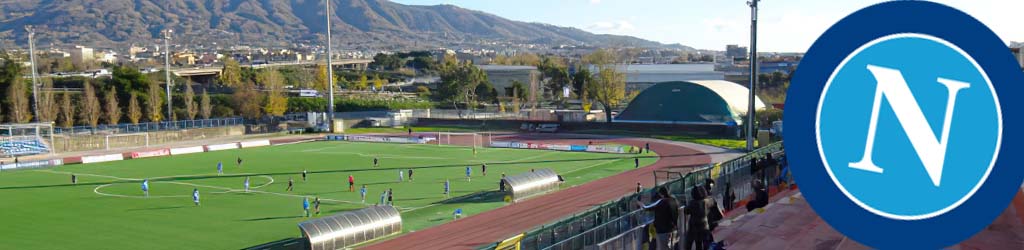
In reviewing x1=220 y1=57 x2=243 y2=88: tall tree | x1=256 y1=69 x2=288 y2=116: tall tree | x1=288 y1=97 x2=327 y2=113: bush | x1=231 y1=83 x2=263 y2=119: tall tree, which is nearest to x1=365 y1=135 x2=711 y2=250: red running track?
x1=256 y1=69 x2=288 y2=116: tall tree

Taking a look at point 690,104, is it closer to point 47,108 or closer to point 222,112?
point 222,112

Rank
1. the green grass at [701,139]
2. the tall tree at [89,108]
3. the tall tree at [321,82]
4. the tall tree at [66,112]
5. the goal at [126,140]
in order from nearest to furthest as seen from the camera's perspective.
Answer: the green grass at [701,139] < the goal at [126,140] < the tall tree at [66,112] < the tall tree at [89,108] < the tall tree at [321,82]

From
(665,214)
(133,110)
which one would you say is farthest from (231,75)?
(665,214)

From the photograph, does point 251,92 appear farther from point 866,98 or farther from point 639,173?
point 866,98

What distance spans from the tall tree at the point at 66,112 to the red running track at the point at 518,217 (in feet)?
209

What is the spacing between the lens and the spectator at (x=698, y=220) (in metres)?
9.45

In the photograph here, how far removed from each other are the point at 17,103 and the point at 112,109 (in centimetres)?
888

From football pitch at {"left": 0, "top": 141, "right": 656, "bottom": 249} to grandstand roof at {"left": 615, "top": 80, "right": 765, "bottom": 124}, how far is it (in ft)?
77.4

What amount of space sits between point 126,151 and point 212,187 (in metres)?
29.6

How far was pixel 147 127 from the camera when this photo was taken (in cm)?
7794

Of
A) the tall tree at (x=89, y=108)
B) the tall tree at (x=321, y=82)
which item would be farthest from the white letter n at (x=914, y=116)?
the tall tree at (x=321, y=82)

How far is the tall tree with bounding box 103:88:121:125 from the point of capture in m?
85.7

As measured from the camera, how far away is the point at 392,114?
3809 inches

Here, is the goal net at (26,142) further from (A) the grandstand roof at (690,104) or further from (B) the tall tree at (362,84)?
(B) the tall tree at (362,84)
